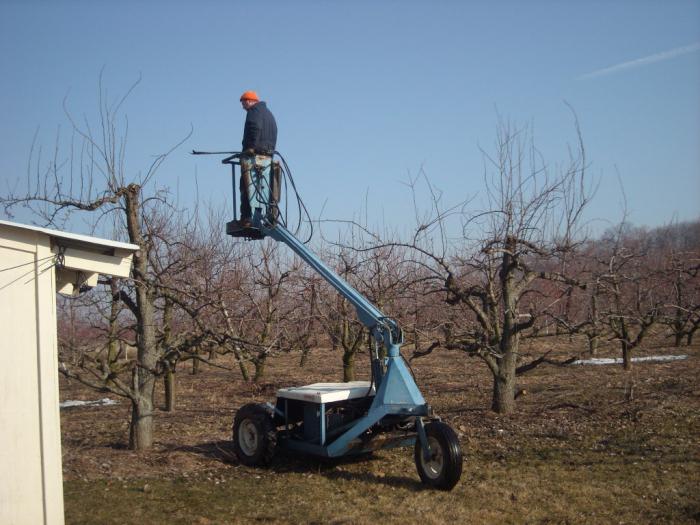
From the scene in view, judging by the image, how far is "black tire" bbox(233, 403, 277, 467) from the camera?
823cm

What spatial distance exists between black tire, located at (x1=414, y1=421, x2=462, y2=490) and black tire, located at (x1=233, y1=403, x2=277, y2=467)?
2070mm

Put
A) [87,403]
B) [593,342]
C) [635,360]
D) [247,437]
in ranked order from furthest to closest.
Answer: [635,360] → [593,342] → [87,403] → [247,437]

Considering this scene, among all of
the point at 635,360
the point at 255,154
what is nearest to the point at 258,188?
the point at 255,154

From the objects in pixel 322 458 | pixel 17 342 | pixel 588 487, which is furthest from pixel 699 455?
pixel 17 342

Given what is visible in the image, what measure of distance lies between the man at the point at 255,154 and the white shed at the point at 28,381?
109 inches

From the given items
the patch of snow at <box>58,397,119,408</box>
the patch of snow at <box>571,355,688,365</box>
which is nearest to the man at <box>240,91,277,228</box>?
the patch of snow at <box>58,397,119,408</box>

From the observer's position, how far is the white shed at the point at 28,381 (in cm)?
527

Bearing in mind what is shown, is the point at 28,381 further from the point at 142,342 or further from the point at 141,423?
the point at 141,423

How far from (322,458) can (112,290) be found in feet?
12.0

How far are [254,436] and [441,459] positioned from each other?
2694 millimetres

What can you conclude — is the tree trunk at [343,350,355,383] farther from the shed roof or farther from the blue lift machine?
the shed roof

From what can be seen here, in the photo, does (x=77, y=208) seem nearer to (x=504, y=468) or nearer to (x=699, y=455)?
(x=504, y=468)

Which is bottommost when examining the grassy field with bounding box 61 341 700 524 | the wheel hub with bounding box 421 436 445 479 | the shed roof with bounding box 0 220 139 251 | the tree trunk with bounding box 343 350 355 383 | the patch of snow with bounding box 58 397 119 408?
the grassy field with bounding box 61 341 700 524

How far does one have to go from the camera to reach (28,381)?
5359 mm
